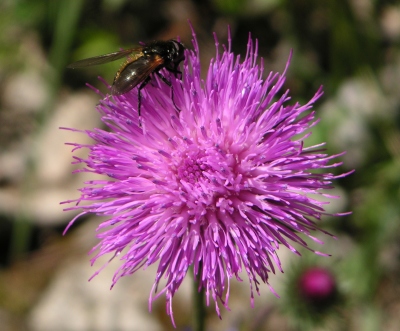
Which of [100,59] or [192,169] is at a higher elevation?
[100,59]

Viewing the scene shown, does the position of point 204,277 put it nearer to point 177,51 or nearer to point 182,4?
point 177,51

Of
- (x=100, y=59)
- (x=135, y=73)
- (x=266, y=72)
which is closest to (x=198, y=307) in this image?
(x=135, y=73)

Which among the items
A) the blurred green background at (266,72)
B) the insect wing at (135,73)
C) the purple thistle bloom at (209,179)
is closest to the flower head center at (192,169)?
the purple thistle bloom at (209,179)

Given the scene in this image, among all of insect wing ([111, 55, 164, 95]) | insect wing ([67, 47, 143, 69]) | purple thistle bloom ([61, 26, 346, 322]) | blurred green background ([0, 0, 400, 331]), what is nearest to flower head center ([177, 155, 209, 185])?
purple thistle bloom ([61, 26, 346, 322])

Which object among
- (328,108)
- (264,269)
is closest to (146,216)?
(264,269)

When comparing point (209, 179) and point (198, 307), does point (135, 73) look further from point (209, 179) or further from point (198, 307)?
point (198, 307)

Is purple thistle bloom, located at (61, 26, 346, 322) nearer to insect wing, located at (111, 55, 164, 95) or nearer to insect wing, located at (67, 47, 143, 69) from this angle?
insect wing, located at (111, 55, 164, 95)

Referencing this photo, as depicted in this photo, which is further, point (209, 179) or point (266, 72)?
point (266, 72)
